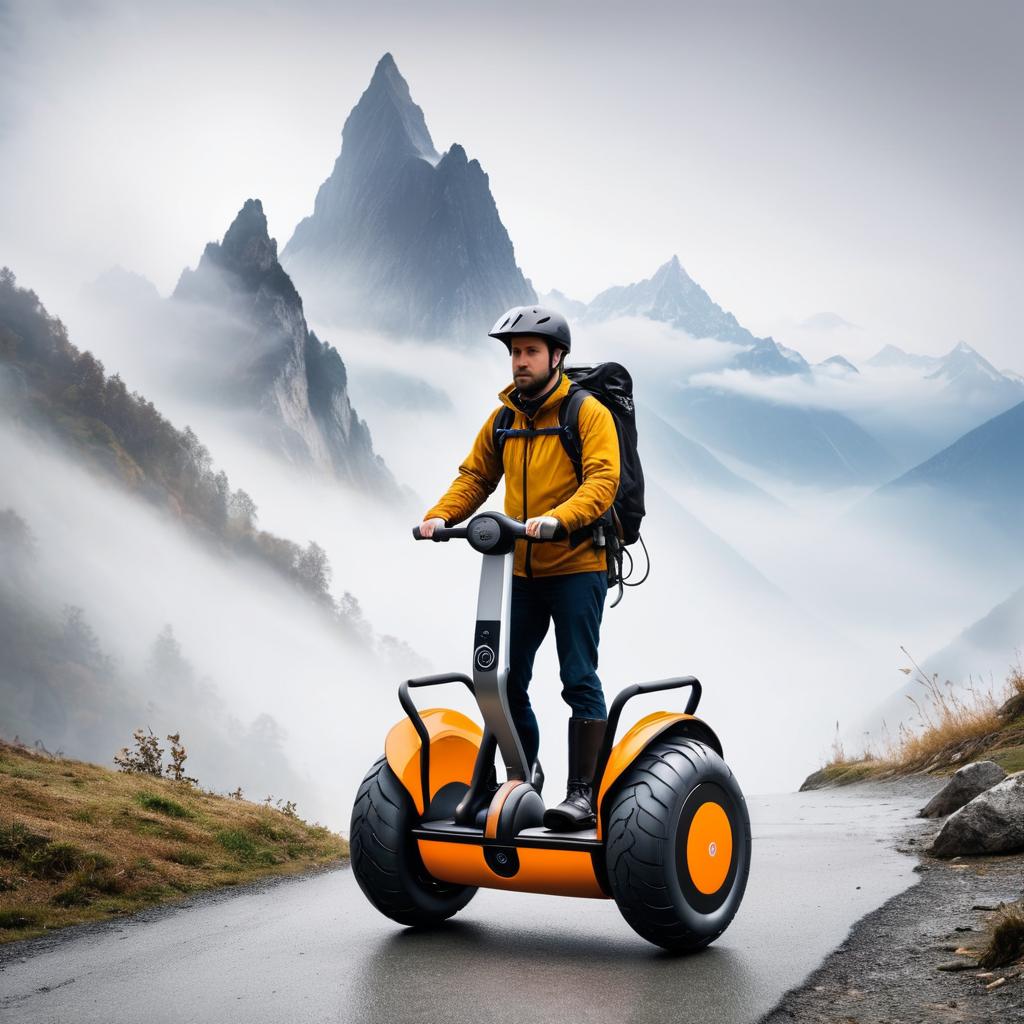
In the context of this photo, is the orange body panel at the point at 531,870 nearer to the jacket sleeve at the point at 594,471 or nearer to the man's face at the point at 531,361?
the jacket sleeve at the point at 594,471

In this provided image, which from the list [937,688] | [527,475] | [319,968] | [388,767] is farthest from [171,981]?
[937,688]

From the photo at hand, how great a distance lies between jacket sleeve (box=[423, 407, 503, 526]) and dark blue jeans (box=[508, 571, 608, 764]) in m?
0.47

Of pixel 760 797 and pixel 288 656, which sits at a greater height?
pixel 288 656

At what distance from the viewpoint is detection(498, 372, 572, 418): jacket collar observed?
520 centimetres

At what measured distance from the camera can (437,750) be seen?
5.12 meters

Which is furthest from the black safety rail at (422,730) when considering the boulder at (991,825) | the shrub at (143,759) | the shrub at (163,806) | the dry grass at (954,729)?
the dry grass at (954,729)

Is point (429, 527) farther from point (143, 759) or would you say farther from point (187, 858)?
point (143, 759)

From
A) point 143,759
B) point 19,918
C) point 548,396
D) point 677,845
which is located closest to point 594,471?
point 548,396

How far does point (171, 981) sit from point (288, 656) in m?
118

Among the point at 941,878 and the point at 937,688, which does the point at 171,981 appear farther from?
the point at 937,688

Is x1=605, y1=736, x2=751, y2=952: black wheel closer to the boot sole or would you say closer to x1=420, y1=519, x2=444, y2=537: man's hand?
the boot sole

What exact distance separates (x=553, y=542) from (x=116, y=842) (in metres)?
3.75

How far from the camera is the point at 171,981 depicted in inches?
176

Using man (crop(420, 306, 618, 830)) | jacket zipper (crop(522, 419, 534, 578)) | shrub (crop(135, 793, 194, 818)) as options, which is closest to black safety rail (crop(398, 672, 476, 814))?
man (crop(420, 306, 618, 830))
